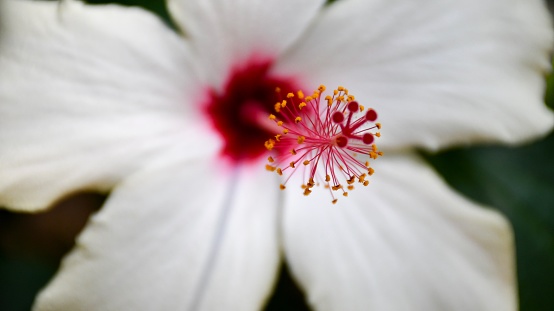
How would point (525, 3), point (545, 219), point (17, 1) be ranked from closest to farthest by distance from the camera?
point (17, 1)
point (525, 3)
point (545, 219)

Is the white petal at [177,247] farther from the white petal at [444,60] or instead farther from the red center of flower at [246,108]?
the white petal at [444,60]

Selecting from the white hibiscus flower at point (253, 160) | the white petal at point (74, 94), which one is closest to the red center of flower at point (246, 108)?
the white hibiscus flower at point (253, 160)

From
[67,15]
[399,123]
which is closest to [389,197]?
[399,123]

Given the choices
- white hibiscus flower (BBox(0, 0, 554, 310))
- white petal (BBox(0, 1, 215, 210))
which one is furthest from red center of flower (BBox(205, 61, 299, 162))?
white petal (BBox(0, 1, 215, 210))

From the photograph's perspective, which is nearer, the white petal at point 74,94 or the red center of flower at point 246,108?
the white petal at point 74,94

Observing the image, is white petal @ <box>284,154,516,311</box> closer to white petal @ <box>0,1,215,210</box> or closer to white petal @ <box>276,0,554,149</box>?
white petal @ <box>276,0,554,149</box>

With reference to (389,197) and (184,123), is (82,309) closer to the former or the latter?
(184,123)
